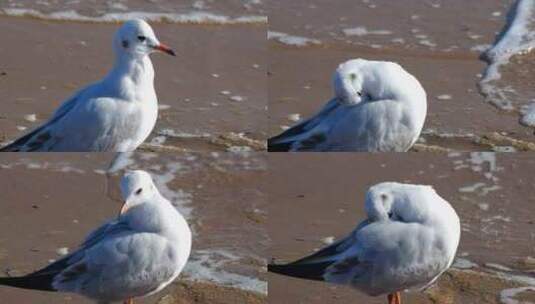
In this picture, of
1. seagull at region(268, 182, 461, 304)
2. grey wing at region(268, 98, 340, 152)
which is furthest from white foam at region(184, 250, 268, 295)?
grey wing at region(268, 98, 340, 152)

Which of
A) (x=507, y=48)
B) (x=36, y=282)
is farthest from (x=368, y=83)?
(x=507, y=48)

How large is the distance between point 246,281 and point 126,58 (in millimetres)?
1350

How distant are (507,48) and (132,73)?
9.98ft

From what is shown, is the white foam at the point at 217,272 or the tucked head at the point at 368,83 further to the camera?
the tucked head at the point at 368,83

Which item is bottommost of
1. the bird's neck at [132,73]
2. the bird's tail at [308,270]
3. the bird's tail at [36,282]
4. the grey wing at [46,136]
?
the bird's tail at [36,282]

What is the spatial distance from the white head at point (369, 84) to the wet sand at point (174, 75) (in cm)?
100

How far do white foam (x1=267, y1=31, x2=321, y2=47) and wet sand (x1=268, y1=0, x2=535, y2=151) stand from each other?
4cm

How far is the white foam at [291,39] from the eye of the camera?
27.5 ft

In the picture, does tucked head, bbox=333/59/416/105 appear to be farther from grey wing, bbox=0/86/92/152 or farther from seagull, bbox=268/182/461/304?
grey wing, bbox=0/86/92/152

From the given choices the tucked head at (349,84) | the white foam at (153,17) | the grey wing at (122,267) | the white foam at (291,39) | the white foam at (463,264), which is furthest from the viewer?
the white foam at (153,17)

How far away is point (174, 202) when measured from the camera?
6.70 meters

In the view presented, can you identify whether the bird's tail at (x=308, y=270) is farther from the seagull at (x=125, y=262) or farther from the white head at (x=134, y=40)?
the white head at (x=134, y=40)

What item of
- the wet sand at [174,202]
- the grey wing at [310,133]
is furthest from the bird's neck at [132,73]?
the grey wing at [310,133]

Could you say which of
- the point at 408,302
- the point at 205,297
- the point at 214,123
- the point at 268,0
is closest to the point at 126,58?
the point at 214,123
